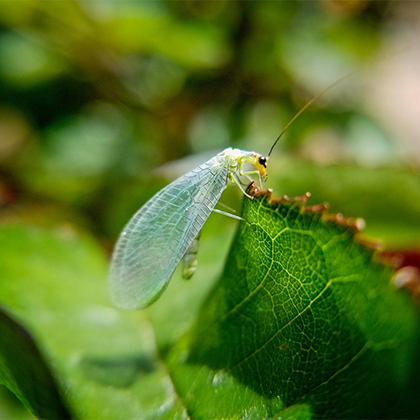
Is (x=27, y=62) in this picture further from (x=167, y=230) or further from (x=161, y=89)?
(x=167, y=230)

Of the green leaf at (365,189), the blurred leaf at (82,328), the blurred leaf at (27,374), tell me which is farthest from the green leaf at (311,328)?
the green leaf at (365,189)

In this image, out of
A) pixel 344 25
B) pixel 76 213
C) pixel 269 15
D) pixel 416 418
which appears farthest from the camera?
pixel 344 25

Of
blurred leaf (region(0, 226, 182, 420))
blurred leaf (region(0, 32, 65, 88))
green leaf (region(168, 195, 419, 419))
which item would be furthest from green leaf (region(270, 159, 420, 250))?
blurred leaf (region(0, 32, 65, 88))

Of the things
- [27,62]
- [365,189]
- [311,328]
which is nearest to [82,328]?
[311,328]

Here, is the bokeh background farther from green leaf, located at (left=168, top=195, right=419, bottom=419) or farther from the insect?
green leaf, located at (left=168, top=195, right=419, bottom=419)

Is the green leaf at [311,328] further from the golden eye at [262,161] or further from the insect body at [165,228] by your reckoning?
the golden eye at [262,161]

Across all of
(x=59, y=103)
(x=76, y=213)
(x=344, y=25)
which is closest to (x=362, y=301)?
(x=76, y=213)

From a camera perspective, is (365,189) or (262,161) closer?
(262,161)

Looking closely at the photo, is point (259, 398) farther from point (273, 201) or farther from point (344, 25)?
point (344, 25)
